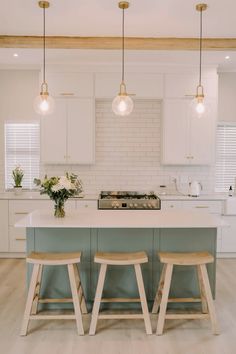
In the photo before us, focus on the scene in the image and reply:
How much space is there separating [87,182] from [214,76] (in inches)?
101

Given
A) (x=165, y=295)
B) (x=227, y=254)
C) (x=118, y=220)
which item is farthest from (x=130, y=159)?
(x=165, y=295)

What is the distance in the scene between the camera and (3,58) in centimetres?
484

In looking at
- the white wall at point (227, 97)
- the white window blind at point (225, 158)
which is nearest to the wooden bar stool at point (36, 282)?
the white window blind at point (225, 158)

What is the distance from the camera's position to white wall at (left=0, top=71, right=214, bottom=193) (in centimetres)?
536

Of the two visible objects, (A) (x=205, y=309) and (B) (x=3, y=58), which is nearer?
(A) (x=205, y=309)

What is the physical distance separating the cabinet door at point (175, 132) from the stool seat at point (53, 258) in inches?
104

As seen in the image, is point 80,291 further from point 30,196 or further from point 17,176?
point 17,176

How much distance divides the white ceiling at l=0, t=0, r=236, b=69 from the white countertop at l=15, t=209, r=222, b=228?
2.13m

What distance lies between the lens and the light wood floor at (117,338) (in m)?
2.57

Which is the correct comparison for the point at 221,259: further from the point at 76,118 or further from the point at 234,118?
the point at 76,118

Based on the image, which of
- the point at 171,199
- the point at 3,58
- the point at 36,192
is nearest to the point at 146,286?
the point at 171,199

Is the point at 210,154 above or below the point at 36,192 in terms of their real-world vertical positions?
above

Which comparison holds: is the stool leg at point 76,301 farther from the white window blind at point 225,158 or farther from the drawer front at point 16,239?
the white window blind at point 225,158

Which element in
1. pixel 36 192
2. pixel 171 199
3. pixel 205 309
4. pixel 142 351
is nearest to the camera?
pixel 142 351
